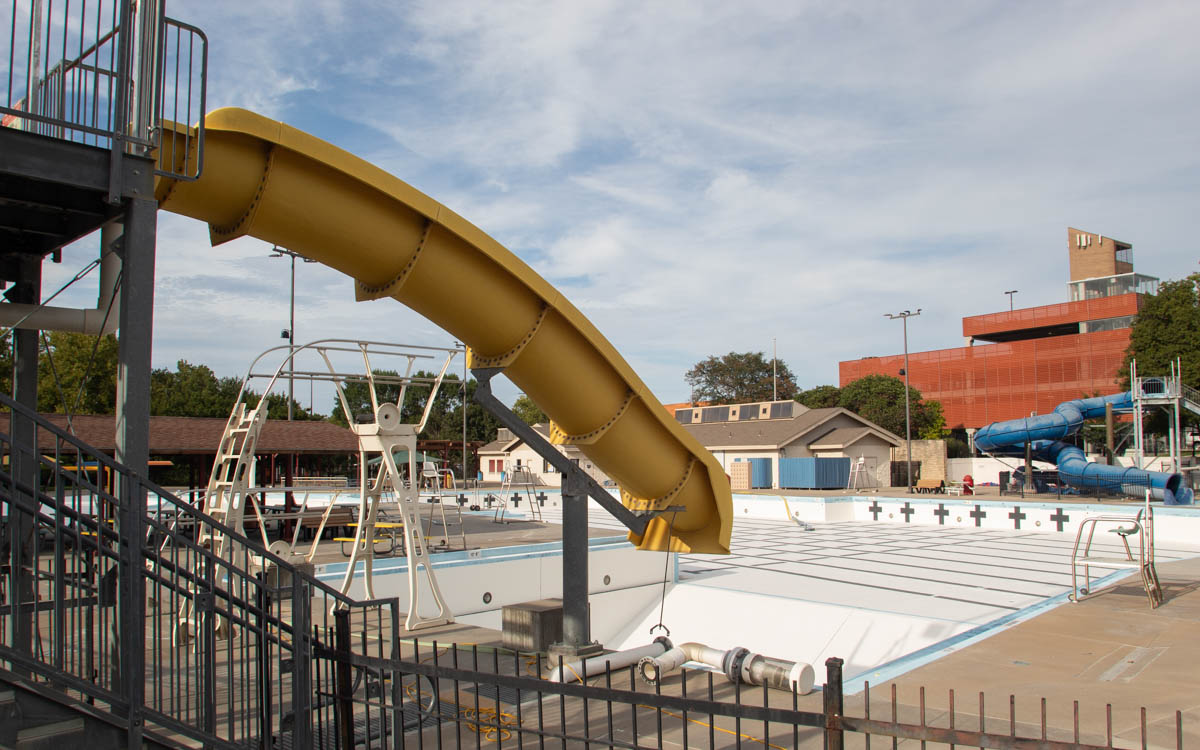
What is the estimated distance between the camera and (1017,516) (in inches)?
1027

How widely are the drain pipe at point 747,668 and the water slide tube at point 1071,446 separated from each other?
91.2 feet

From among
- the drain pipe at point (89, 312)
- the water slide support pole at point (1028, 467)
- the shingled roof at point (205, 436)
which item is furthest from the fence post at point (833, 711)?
the water slide support pole at point (1028, 467)

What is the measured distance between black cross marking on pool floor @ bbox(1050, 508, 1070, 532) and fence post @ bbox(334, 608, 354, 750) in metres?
26.0

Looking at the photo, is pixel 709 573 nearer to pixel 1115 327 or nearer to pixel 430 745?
pixel 430 745

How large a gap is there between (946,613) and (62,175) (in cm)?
1320

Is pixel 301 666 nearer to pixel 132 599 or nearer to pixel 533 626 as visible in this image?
pixel 132 599

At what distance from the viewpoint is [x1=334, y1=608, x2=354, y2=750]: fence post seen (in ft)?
15.6

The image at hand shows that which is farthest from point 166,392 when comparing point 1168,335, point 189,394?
point 1168,335

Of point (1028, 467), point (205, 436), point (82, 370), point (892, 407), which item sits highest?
point (82, 370)

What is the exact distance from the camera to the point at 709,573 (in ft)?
58.0

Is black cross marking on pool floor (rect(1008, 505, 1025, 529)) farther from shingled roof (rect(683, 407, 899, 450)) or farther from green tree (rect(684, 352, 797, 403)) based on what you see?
green tree (rect(684, 352, 797, 403))

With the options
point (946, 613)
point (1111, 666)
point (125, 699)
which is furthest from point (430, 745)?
point (946, 613)

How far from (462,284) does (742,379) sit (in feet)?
236

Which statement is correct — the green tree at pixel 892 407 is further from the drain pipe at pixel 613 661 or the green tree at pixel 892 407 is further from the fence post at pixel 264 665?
the fence post at pixel 264 665
